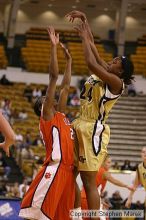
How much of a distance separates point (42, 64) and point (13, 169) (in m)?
9.46

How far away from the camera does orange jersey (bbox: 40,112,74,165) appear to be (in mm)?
7852

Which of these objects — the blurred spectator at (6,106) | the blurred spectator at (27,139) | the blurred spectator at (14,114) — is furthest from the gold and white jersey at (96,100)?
the blurred spectator at (14,114)

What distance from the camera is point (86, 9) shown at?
37.5m

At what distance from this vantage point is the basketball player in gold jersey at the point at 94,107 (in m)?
7.66

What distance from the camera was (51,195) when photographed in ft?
25.3

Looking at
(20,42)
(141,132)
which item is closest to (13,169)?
(141,132)

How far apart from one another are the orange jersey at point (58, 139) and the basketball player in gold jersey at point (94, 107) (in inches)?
4.8

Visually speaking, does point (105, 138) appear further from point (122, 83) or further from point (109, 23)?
point (109, 23)

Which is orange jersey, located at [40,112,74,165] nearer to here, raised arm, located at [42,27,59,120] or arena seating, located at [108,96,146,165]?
raised arm, located at [42,27,59,120]

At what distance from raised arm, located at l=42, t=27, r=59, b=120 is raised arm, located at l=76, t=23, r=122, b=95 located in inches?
11.3

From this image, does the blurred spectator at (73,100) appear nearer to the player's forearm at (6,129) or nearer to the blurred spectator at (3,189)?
the blurred spectator at (3,189)

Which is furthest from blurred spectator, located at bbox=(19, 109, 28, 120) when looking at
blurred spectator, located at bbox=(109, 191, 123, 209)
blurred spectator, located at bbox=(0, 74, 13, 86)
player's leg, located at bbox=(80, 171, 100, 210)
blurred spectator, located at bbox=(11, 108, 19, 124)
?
player's leg, located at bbox=(80, 171, 100, 210)

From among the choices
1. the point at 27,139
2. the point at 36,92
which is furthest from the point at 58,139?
the point at 36,92

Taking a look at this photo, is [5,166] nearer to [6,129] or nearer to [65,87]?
[65,87]
